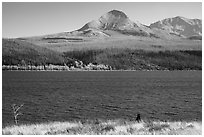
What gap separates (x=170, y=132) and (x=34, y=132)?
20.7 feet

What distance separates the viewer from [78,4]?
18.3 metres

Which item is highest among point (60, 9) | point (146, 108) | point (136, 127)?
point (60, 9)

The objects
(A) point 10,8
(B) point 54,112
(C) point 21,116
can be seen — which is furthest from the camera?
(B) point 54,112

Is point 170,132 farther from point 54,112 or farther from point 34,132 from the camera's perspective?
point 54,112

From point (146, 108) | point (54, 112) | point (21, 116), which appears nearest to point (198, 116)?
point (146, 108)

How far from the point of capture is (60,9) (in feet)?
59.8

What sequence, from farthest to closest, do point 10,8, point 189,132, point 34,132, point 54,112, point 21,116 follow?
point 54,112
point 21,116
point 10,8
point 34,132
point 189,132

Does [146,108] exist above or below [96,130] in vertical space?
below

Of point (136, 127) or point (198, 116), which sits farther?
point (198, 116)

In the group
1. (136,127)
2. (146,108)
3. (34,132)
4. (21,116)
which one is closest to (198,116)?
(146,108)

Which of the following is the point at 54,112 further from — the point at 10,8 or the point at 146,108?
the point at 10,8

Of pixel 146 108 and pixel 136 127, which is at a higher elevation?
pixel 136 127

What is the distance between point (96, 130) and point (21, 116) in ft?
75.4

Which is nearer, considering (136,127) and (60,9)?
(136,127)
